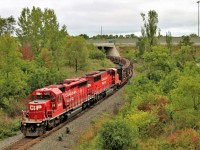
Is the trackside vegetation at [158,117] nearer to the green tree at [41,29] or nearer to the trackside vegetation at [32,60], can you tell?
the trackside vegetation at [32,60]

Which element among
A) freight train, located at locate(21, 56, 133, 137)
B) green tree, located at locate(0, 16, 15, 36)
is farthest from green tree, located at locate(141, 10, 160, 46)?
green tree, located at locate(0, 16, 15, 36)

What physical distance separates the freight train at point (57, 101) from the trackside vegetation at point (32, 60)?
3.30 m

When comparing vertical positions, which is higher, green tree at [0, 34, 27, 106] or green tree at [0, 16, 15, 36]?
green tree at [0, 16, 15, 36]

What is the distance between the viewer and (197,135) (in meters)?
21.2

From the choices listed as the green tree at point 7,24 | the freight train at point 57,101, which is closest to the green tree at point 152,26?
the freight train at point 57,101

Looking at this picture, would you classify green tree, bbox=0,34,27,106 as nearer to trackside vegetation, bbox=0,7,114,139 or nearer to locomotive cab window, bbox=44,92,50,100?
trackside vegetation, bbox=0,7,114,139

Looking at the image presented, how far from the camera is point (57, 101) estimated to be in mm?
31219

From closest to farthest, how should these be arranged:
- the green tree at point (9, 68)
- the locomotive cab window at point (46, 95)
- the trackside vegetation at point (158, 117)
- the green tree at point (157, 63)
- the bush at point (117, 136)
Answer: the bush at point (117, 136) < the trackside vegetation at point (158, 117) < the locomotive cab window at point (46, 95) < the green tree at point (157, 63) < the green tree at point (9, 68)

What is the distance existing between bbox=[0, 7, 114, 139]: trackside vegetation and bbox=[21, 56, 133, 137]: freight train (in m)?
3.30

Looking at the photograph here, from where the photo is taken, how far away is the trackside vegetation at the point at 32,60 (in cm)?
3841

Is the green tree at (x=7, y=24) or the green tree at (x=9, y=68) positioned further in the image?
the green tree at (x=7, y=24)

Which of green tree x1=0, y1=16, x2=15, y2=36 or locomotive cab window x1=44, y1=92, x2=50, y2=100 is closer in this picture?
locomotive cab window x1=44, y1=92, x2=50, y2=100

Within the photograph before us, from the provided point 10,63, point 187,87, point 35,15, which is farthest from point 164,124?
point 35,15

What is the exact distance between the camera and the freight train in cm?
2936
